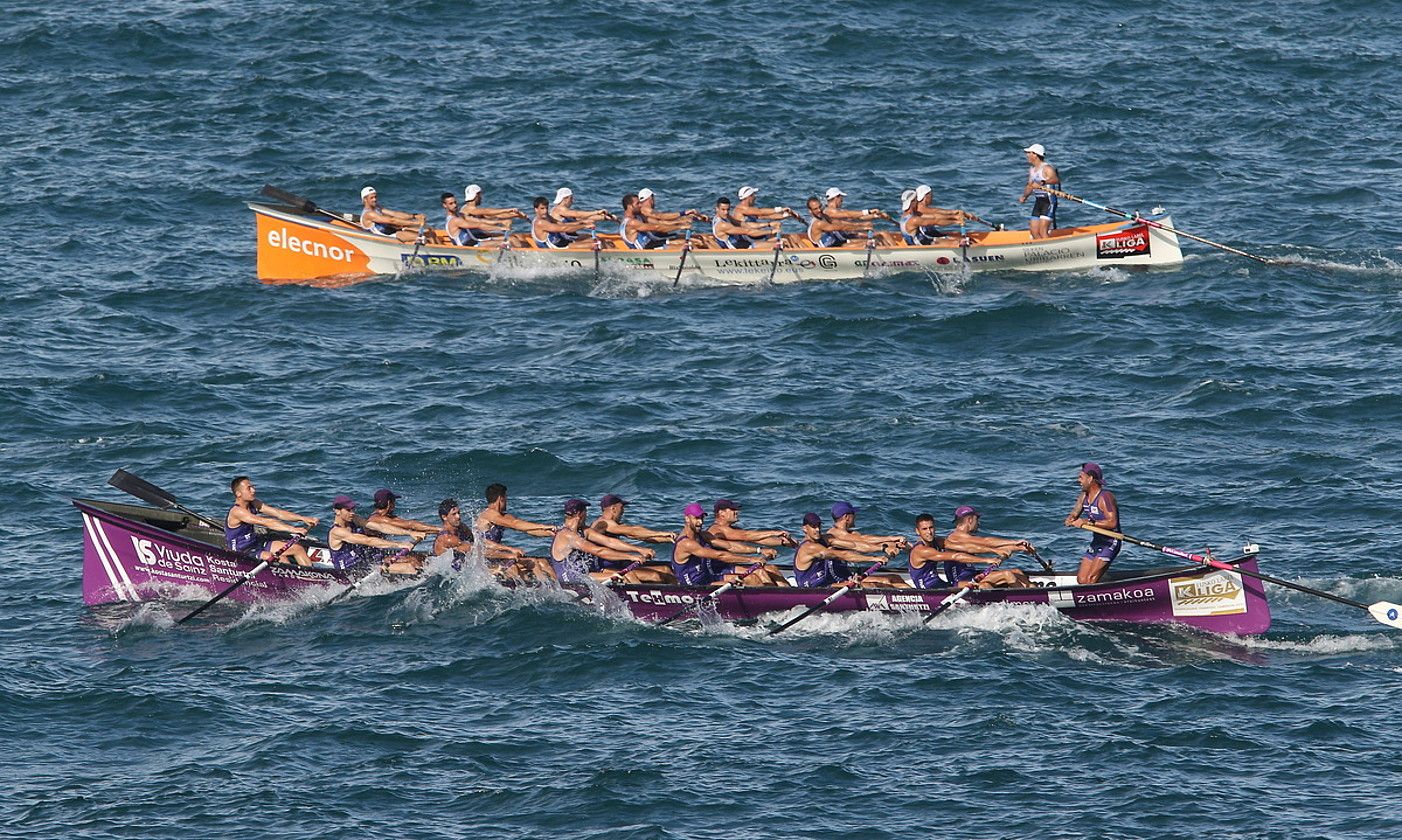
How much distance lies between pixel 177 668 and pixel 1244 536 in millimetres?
16327

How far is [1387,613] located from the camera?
27.4m

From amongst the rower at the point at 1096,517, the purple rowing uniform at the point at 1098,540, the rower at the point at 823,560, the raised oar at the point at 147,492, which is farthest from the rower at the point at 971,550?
the raised oar at the point at 147,492

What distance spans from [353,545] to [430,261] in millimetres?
15878

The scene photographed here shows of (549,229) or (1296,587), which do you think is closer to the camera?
(1296,587)

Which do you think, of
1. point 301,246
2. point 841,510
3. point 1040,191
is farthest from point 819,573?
point 301,246

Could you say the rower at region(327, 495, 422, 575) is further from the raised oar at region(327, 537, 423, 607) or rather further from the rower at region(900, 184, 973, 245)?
the rower at region(900, 184, 973, 245)

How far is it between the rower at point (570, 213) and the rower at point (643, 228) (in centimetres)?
42

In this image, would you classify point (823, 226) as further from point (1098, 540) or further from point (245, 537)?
point (245, 537)

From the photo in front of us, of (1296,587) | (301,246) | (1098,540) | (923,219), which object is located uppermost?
(301,246)

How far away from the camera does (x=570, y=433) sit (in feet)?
122

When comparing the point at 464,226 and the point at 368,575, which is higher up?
the point at 464,226

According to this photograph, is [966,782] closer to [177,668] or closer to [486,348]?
[177,668]

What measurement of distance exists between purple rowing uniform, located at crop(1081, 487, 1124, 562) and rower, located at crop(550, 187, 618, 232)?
18.7 m

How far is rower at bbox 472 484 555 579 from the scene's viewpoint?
1224 inches
